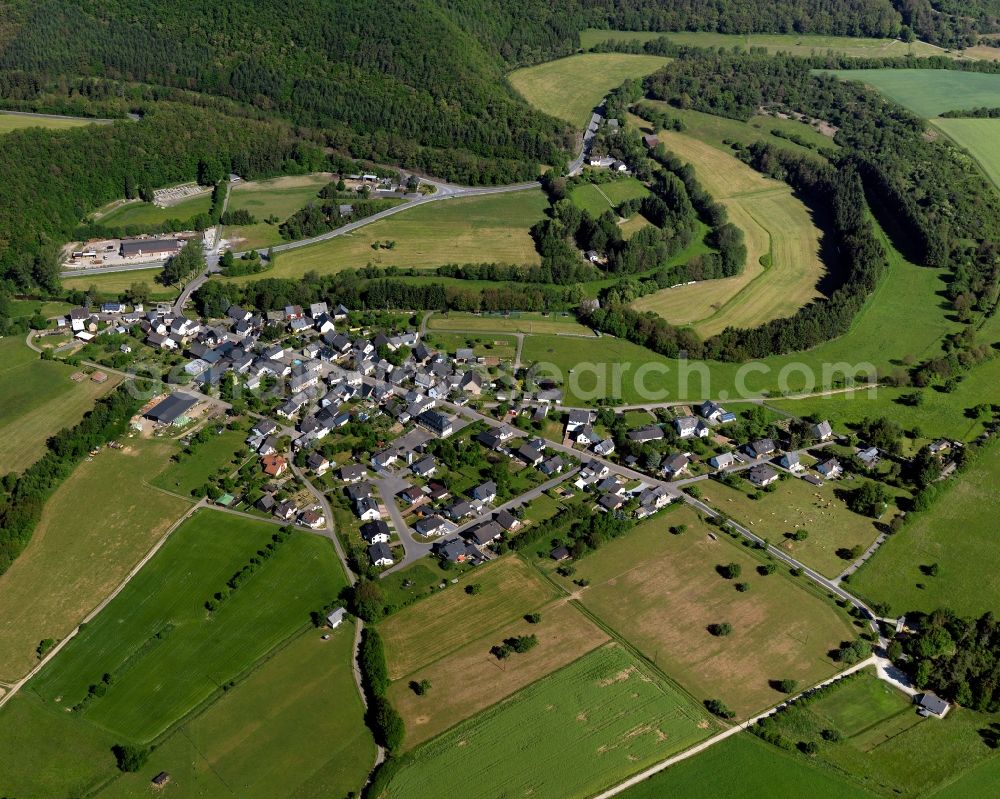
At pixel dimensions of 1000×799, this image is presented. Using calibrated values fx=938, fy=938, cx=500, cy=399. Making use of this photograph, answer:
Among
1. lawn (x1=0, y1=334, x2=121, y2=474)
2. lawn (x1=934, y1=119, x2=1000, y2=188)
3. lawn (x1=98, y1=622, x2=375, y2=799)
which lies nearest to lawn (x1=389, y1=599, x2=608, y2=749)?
lawn (x1=98, y1=622, x2=375, y2=799)

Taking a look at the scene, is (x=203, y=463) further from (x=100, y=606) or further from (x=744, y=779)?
(x=744, y=779)

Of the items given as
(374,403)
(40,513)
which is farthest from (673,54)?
(40,513)

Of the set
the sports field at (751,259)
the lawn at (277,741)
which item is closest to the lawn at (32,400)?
the lawn at (277,741)

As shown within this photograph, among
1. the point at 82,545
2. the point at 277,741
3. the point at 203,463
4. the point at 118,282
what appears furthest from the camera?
the point at 118,282

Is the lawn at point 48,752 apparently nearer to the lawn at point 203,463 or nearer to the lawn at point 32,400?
the lawn at point 203,463

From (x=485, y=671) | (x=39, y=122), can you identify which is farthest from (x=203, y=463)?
(x=39, y=122)

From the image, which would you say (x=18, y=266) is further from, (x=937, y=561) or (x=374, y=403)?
(x=937, y=561)
